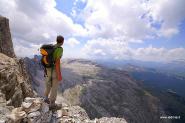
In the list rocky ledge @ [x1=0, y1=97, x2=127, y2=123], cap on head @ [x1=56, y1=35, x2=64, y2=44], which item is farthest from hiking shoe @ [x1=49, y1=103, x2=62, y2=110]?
cap on head @ [x1=56, y1=35, x2=64, y2=44]

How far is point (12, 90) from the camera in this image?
23.2 metres

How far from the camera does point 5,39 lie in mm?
43750

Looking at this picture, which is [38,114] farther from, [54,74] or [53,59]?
[53,59]

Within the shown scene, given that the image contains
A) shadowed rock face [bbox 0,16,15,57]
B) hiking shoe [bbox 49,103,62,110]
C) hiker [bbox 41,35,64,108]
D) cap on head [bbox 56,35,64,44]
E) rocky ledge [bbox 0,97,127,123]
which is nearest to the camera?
rocky ledge [bbox 0,97,127,123]

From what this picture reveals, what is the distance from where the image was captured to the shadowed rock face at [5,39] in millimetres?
40141

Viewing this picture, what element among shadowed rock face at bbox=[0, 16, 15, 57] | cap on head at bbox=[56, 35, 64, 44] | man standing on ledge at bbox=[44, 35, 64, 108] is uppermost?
shadowed rock face at bbox=[0, 16, 15, 57]

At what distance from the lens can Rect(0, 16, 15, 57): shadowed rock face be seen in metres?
40.1

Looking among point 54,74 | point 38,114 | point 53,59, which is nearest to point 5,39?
point 54,74

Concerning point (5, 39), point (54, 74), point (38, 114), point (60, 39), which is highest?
point (5, 39)

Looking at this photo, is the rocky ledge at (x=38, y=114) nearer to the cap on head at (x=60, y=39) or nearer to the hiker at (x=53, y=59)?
the hiker at (x=53, y=59)

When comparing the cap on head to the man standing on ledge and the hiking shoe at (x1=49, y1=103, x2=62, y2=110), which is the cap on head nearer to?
the man standing on ledge

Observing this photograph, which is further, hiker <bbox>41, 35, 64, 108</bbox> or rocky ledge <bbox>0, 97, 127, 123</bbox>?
hiker <bbox>41, 35, 64, 108</bbox>

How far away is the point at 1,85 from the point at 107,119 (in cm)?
1250

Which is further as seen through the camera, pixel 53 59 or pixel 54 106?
pixel 54 106
